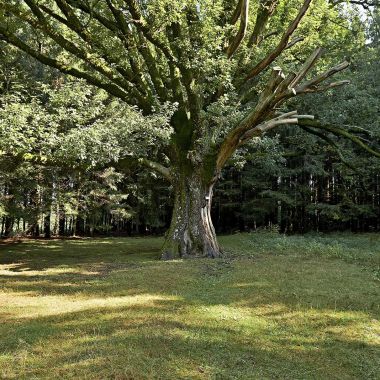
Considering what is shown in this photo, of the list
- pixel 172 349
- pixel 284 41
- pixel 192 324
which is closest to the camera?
pixel 172 349

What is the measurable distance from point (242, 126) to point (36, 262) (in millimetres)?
7707

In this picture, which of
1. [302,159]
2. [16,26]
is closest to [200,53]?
[16,26]

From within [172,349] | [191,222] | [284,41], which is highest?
[284,41]

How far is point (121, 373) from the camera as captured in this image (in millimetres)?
3824

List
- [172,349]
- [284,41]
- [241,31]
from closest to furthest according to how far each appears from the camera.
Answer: [172,349]
[284,41]
[241,31]

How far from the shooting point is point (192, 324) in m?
5.44

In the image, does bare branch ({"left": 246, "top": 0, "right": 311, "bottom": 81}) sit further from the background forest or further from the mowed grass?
the mowed grass

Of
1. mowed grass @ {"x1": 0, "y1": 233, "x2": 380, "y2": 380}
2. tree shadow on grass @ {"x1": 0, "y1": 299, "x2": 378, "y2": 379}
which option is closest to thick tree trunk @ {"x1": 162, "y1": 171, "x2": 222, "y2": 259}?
mowed grass @ {"x1": 0, "y1": 233, "x2": 380, "y2": 380}

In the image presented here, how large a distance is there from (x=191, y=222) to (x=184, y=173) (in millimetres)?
1654

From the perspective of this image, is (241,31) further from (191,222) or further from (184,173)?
(191,222)

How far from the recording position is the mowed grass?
4.09 m

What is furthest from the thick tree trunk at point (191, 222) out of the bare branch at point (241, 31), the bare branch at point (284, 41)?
the bare branch at point (241, 31)

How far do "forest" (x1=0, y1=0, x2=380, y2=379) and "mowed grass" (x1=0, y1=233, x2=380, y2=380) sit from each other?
0.03 m

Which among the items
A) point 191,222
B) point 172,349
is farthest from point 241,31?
point 172,349
